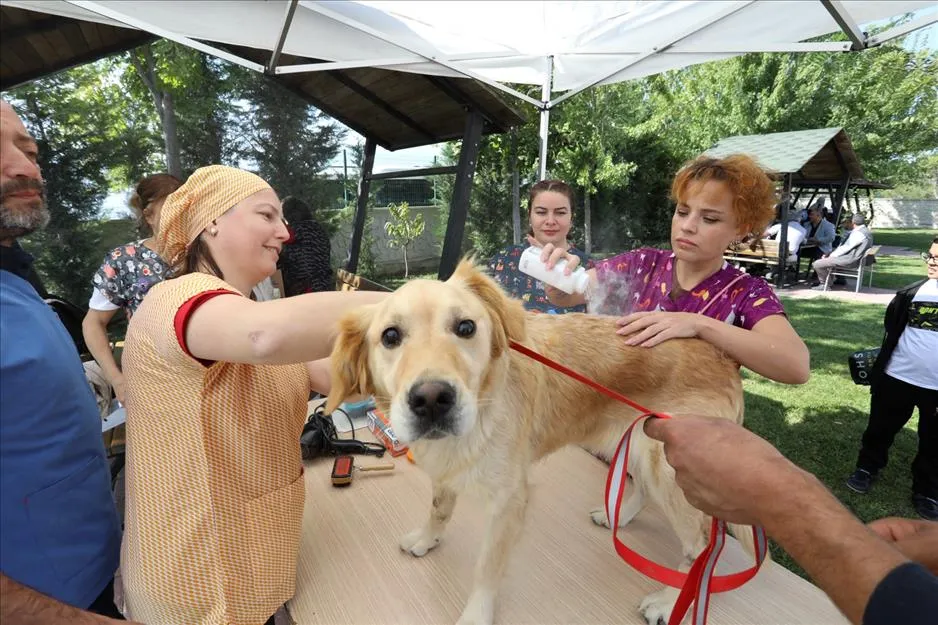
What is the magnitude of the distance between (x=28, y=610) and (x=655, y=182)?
1770 centimetres

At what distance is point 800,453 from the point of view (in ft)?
15.0

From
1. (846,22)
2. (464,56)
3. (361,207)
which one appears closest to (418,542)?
(464,56)

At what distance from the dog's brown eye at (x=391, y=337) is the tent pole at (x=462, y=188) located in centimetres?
332

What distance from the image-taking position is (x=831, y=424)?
203 inches

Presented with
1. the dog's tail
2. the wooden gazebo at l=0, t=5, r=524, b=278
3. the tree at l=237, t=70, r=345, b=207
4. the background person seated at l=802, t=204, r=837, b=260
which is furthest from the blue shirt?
the background person seated at l=802, t=204, r=837, b=260

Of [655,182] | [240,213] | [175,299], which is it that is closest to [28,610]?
[175,299]

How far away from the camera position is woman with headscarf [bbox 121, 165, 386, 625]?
1119mm

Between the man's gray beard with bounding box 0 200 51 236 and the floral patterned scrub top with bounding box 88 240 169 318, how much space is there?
1.86 meters

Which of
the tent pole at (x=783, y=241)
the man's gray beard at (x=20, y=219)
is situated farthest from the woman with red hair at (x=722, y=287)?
the tent pole at (x=783, y=241)

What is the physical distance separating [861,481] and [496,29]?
17.8ft

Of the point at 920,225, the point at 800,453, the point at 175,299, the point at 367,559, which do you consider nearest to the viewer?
the point at 175,299

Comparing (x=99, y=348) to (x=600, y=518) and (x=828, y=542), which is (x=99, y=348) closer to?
(x=600, y=518)

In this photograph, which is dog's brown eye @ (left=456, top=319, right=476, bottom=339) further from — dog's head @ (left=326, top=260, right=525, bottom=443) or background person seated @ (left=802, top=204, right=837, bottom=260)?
background person seated @ (left=802, top=204, right=837, bottom=260)

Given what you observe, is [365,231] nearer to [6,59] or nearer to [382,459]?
[6,59]
